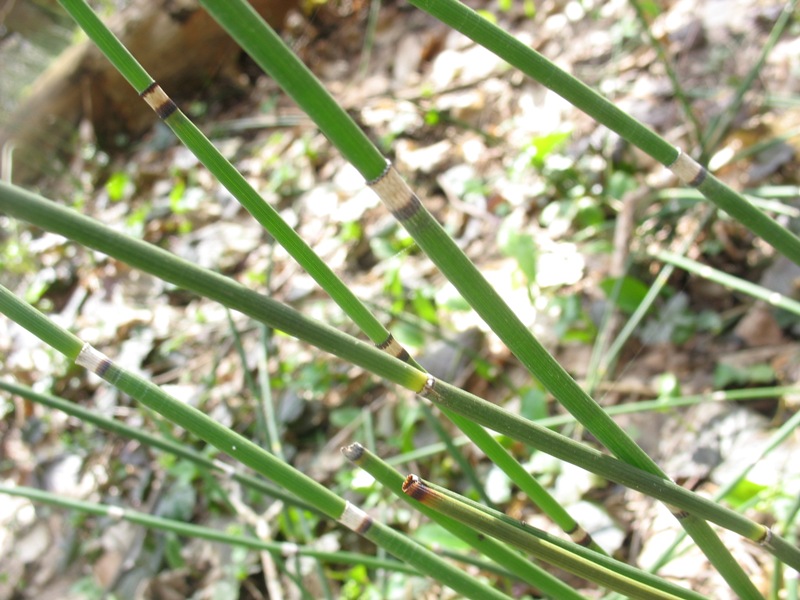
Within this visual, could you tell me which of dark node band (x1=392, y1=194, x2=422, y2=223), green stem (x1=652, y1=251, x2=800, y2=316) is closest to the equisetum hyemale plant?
dark node band (x1=392, y1=194, x2=422, y2=223)

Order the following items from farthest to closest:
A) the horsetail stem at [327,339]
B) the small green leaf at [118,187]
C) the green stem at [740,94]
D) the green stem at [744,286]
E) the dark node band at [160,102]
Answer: the small green leaf at [118,187] → the green stem at [740,94] → the green stem at [744,286] → the dark node band at [160,102] → the horsetail stem at [327,339]

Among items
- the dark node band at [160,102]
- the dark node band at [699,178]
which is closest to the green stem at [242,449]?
the dark node band at [160,102]

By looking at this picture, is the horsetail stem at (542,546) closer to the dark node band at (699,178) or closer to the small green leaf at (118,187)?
the dark node band at (699,178)

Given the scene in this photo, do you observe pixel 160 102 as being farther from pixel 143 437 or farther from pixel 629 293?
pixel 629 293

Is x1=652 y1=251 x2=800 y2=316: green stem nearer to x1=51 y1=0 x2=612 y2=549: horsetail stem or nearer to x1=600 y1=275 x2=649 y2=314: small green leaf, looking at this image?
x1=600 y1=275 x2=649 y2=314: small green leaf

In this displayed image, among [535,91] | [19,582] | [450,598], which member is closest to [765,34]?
[535,91]

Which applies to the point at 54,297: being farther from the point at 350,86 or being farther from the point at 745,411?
the point at 745,411

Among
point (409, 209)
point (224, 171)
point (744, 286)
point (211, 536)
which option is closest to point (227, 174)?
point (224, 171)

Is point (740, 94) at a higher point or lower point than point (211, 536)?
higher
